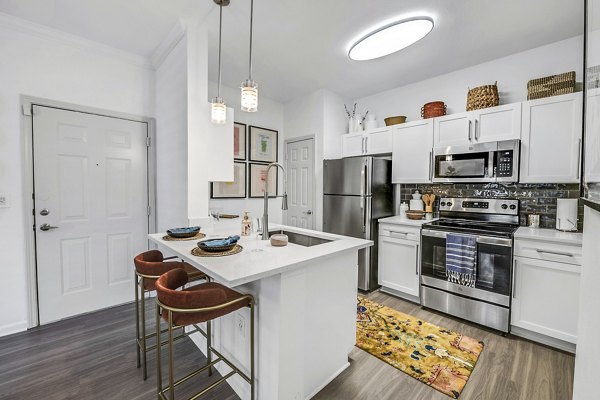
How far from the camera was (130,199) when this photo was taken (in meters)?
2.93

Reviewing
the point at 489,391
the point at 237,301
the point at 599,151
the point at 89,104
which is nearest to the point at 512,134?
the point at 489,391

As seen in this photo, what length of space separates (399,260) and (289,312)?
6.99 ft

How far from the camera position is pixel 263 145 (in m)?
4.18

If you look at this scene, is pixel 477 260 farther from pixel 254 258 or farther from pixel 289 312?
pixel 254 258

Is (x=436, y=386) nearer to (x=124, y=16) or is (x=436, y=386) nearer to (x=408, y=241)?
(x=408, y=241)

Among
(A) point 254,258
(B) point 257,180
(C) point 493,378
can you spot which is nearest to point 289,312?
(A) point 254,258

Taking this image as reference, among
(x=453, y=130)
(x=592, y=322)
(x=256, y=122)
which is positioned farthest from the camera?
(x=256, y=122)

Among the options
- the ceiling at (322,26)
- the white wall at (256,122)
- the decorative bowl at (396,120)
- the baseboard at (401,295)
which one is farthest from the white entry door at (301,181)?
the baseboard at (401,295)

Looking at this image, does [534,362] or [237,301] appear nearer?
[237,301]

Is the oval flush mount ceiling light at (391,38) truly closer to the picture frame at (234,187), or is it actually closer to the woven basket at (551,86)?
the woven basket at (551,86)

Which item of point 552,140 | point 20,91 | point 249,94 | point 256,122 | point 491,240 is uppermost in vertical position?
point 256,122

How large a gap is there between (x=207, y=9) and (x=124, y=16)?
749 millimetres

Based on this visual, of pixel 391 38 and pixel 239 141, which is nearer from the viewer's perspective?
pixel 391 38

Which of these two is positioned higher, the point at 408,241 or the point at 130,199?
the point at 130,199
